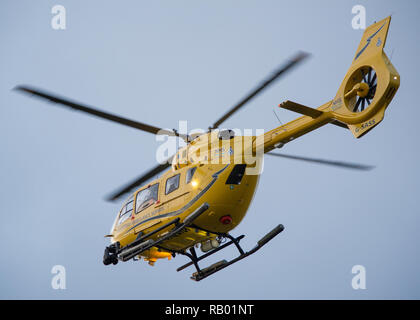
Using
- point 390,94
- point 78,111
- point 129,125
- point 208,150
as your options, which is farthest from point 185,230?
point 390,94

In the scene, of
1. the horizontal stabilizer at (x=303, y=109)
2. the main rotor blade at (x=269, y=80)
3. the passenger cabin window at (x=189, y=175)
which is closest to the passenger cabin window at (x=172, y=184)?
the passenger cabin window at (x=189, y=175)

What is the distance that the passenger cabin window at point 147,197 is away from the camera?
1552 centimetres

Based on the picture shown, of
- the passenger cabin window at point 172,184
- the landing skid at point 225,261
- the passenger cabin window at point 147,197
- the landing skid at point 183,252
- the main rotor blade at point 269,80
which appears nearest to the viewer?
the main rotor blade at point 269,80

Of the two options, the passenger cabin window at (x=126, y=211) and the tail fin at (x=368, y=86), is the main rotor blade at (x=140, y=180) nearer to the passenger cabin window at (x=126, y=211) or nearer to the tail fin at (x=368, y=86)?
the passenger cabin window at (x=126, y=211)

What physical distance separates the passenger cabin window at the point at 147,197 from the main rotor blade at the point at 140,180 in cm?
41

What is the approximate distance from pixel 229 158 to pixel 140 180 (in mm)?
3735

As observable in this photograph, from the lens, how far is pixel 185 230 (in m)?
14.5

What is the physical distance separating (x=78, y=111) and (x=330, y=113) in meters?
6.18

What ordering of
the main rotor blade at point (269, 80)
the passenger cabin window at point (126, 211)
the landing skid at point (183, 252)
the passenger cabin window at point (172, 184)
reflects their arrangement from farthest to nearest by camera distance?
1. the passenger cabin window at point (126, 211)
2. the passenger cabin window at point (172, 184)
3. the landing skid at point (183, 252)
4. the main rotor blade at point (269, 80)

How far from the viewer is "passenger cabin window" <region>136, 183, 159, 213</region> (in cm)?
1552

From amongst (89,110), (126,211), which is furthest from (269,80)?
(126,211)

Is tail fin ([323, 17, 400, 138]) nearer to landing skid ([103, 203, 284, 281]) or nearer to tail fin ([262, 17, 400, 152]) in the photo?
tail fin ([262, 17, 400, 152])

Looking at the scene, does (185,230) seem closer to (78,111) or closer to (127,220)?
(127,220)

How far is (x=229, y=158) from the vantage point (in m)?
14.0
